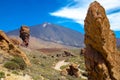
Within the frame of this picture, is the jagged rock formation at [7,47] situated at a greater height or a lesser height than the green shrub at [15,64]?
greater

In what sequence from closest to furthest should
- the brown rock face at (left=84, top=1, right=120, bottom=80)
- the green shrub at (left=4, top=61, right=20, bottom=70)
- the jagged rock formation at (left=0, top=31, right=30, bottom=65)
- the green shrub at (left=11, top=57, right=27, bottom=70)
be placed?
the brown rock face at (left=84, top=1, right=120, bottom=80)
the green shrub at (left=4, top=61, right=20, bottom=70)
the green shrub at (left=11, top=57, right=27, bottom=70)
the jagged rock formation at (left=0, top=31, right=30, bottom=65)

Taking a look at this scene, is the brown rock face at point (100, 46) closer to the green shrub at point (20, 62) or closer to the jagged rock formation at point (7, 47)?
the green shrub at point (20, 62)

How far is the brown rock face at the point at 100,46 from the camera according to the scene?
65.2 ft

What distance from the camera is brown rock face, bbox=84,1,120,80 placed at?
19.9 metres

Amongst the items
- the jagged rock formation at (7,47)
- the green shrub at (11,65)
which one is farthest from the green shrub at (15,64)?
the jagged rock formation at (7,47)

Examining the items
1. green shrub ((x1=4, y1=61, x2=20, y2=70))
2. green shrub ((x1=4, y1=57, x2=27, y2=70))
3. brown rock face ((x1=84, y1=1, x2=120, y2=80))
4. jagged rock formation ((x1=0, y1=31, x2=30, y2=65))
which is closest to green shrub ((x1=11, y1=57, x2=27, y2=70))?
green shrub ((x1=4, y1=57, x2=27, y2=70))

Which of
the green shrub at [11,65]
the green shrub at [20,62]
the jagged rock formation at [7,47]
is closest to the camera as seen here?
the green shrub at [11,65]

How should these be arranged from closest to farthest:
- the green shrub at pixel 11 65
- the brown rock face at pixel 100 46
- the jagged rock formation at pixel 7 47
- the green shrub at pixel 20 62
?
the brown rock face at pixel 100 46 < the green shrub at pixel 11 65 < the green shrub at pixel 20 62 < the jagged rock formation at pixel 7 47

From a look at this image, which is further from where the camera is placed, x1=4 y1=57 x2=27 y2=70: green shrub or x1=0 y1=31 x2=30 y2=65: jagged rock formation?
x1=0 y1=31 x2=30 y2=65: jagged rock formation

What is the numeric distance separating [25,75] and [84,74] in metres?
23.7

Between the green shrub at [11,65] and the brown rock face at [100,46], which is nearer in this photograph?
the brown rock face at [100,46]

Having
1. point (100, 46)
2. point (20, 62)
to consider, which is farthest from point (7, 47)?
point (100, 46)

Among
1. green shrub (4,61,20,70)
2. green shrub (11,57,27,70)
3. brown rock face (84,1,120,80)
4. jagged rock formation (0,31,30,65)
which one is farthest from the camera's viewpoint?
Answer: jagged rock formation (0,31,30,65)

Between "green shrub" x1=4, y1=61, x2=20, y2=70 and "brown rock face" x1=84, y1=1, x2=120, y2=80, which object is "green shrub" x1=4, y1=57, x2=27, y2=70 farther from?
"brown rock face" x1=84, y1=1, x2=120, y2=80
